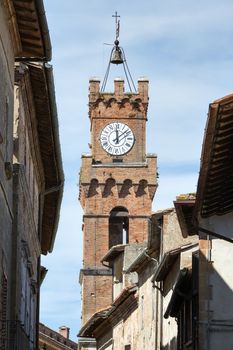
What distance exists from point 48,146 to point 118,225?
63911mm

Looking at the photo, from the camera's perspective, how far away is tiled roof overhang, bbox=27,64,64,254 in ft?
90.2

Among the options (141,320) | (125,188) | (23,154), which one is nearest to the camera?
(23,154)

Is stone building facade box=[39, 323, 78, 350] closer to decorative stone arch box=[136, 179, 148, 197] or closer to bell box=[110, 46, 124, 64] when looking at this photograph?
decorative stone arch box=[136, 179, 148, 197]

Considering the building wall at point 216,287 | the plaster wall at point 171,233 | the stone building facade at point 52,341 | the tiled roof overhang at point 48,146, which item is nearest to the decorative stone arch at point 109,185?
the stone building facade at point 52,341

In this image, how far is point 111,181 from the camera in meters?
94.9

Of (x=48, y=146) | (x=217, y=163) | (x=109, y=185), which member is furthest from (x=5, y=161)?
(x=109, y=185)

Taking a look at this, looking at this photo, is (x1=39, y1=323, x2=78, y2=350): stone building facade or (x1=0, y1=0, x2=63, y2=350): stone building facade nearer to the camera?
(x1=0, y1=0, x2=63, y2=350): stone building facade

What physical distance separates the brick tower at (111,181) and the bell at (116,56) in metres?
2.09

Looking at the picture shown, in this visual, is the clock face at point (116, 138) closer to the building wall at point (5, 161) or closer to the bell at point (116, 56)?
the bell at point (116, 56)

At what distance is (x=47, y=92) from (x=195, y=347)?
19.4 ft

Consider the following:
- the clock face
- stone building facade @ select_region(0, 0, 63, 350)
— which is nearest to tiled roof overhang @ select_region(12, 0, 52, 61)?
stone building facade @ select_region(0, 0, 63, 350)

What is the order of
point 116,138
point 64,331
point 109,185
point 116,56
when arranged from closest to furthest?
point 116,56 → point 109,185 → point 116,138 → point 64,331

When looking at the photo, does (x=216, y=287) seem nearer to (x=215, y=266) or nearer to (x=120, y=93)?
(x=215, y=266)

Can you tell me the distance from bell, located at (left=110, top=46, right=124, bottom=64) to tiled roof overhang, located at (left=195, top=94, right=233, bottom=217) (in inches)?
2676
